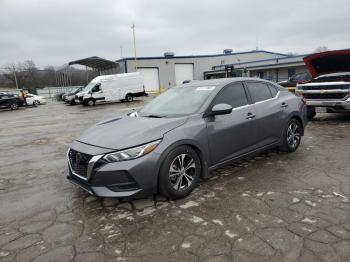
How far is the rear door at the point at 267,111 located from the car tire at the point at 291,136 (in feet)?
0.80

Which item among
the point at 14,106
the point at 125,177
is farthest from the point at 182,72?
the point at 125,177

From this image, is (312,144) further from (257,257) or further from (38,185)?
(38,185)

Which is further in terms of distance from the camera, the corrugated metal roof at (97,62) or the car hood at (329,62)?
the corrugated metal roof at (97,62)

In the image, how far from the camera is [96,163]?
3480 mm

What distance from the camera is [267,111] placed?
510 cm

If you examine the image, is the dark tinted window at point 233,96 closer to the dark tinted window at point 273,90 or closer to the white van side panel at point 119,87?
the dark tinted window at point 273,90

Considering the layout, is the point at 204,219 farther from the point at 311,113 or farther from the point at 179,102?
the point at 311,113

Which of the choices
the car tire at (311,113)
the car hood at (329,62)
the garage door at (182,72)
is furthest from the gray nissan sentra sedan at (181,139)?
the garage door at (182,72)

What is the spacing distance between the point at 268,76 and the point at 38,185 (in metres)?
43.3

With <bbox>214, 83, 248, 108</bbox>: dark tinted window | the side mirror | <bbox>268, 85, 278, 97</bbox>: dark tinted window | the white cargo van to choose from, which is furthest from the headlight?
the white cargo van

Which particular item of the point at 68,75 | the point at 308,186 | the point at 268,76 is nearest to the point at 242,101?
the point at 308,186

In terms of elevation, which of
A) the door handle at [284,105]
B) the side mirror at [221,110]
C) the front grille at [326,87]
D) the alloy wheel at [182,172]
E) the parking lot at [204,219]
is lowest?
the parking lot at [204,219]

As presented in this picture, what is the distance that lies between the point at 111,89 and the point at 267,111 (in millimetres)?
22441

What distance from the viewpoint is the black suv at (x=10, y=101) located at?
26.1m
